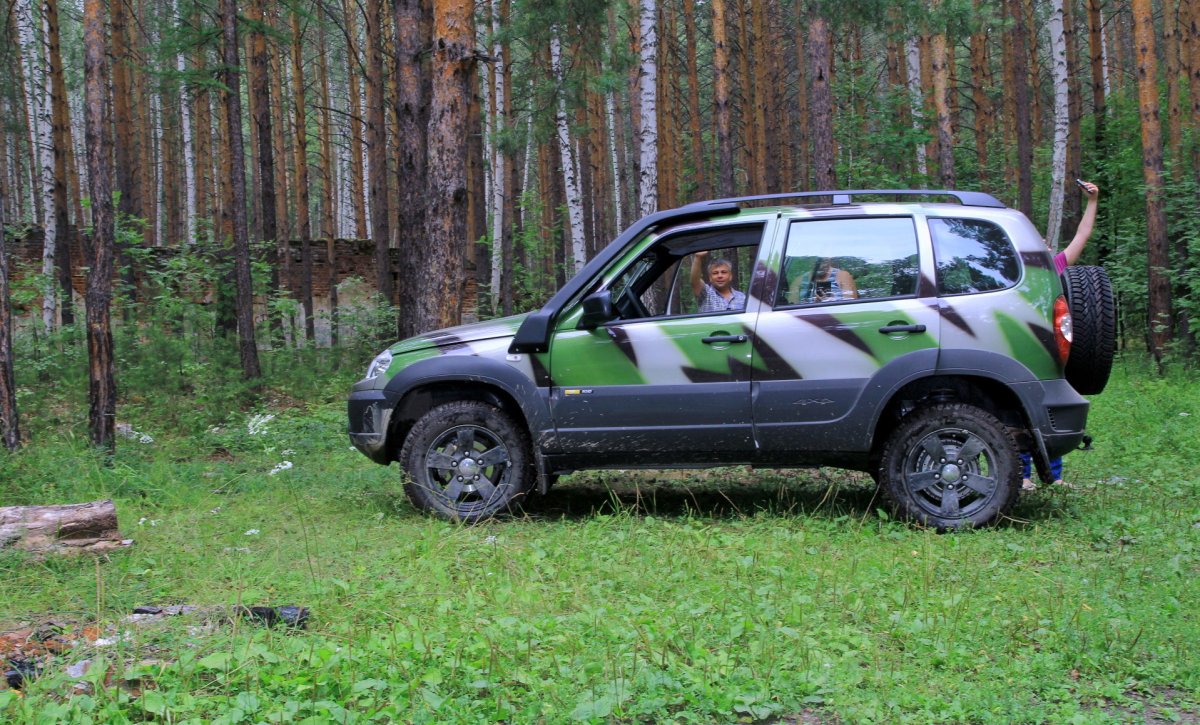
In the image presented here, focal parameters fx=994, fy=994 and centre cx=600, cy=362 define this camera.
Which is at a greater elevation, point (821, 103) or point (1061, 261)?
point (821, 103)

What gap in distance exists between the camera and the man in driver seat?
715 cm

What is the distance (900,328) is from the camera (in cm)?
622

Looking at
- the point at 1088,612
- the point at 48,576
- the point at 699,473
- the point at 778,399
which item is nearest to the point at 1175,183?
the point at 699,473

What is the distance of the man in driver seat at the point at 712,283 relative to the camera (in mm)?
7151

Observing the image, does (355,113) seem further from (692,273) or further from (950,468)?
(950,468)

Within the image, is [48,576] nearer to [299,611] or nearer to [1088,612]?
[299,611]

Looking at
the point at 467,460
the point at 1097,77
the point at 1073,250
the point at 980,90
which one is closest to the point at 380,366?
the point at 467,460

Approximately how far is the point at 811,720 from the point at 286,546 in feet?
12.4

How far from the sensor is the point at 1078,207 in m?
21.3

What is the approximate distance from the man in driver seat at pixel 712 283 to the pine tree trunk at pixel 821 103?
8730 millimetres

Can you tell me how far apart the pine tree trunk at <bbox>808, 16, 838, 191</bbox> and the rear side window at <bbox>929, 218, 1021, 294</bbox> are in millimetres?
9303

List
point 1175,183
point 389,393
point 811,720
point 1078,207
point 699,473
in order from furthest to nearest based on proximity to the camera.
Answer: point 1078,207 < point 1175,183 < point 699,473 < point 389,393 < point 811,720

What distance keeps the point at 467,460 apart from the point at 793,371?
7.44 feet

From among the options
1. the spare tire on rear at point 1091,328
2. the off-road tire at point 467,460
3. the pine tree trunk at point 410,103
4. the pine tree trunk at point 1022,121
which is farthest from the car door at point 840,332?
the pine tree trunk at point 1022,121
